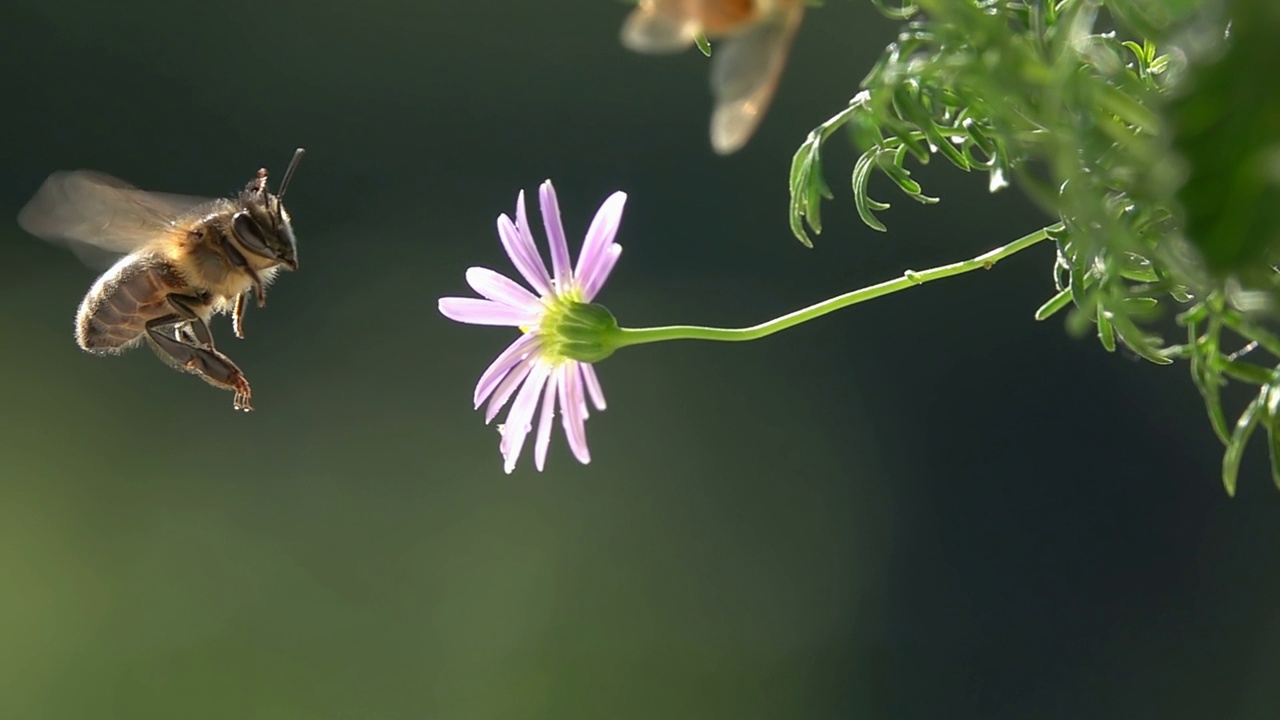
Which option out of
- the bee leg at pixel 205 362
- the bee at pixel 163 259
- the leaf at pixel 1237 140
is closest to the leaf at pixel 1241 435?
the leaf at pixel 1237 140

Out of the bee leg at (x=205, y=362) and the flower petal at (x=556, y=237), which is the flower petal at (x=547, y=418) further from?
the bee leg at (x=205, y=362)

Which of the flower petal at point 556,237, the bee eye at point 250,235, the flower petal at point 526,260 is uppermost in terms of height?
the bee eye at point 250,235

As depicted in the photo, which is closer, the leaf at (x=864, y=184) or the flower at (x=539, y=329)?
the leaf at (x=864, y=184)

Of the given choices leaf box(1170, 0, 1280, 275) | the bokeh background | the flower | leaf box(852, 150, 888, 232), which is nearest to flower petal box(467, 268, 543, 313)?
the flower

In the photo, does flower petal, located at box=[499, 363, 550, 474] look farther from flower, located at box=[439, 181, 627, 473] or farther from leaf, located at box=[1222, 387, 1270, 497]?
leaf, located at box=[1222, 387, 1270, 497]

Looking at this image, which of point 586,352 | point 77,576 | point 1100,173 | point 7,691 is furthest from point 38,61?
point 1100,173

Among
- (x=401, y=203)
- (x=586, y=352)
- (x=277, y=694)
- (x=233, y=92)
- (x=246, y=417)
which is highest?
(x=233, y=92)

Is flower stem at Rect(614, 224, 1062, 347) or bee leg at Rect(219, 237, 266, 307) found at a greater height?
bee leg at Rect(219, 237, 266, 307)

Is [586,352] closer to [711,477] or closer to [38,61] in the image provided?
[711,477]
